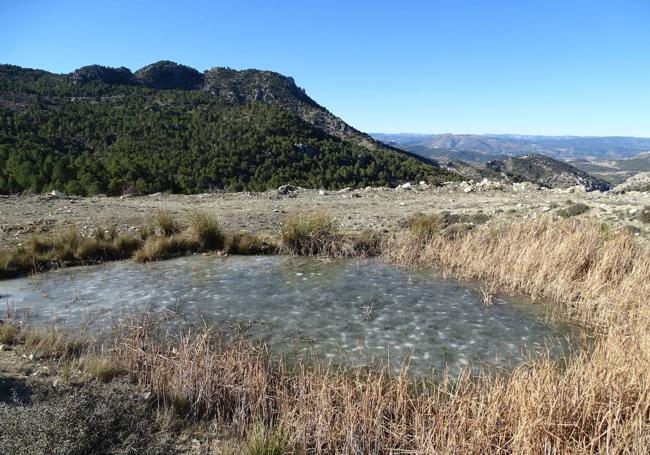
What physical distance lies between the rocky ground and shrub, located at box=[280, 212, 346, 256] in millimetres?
1074

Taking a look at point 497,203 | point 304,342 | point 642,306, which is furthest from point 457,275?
point 497,203

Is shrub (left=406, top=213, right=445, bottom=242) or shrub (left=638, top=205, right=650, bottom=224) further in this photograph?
shrub (left=406, top=213, right=445, bottom=242)

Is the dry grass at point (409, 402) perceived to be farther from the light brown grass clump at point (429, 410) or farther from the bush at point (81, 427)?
the bush at point (81, 427)

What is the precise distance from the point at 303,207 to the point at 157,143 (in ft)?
104

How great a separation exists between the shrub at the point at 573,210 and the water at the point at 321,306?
4730 mm

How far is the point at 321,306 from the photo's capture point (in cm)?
833

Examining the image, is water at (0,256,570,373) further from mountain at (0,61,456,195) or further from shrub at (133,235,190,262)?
mountain at (0,61,456,195)

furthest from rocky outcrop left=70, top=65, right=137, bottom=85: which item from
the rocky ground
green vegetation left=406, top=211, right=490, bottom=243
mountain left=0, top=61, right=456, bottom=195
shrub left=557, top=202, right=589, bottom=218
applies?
shrub left=557, top=202, right=589, bottom=218

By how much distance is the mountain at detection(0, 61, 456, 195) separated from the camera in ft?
85.1

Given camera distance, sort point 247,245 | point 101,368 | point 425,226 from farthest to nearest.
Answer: point 247,245
point 425,226
point 101,368

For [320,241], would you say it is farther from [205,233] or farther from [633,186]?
[633,186]

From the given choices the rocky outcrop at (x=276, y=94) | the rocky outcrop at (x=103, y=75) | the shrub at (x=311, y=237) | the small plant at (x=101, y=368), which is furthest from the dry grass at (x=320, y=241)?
the rocky outcrop at (x=103, y=75)

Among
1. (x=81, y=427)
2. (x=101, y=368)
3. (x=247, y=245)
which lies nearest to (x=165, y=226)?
(x=247, y=245)

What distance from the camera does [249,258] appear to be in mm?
11828
